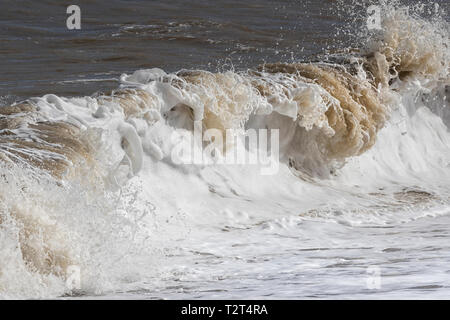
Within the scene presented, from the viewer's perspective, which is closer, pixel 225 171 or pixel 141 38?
pixel 225 171

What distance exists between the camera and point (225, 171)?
790 centimetres

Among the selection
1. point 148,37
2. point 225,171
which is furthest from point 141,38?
point 225,171

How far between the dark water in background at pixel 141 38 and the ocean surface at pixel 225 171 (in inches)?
2.6

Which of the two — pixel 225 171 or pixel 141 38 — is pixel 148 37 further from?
pixel 225 171

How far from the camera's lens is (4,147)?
606cm

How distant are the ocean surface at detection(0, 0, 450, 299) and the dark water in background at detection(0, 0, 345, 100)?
0.21ft

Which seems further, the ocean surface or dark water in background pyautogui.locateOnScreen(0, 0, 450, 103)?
dark water in background pyautogui.locateOnScreen(0, 0, 450, 103)

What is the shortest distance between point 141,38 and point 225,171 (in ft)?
19.7

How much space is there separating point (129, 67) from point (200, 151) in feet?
13.7

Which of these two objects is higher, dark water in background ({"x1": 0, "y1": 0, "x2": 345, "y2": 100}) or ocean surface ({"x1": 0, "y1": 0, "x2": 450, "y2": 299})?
dark water in background ({"x1": 0, "y1": 0, "x2": 345, "y2": 100})

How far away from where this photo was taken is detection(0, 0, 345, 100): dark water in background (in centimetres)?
1107

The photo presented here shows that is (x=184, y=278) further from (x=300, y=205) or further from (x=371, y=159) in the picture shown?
(x=371, y=159)
